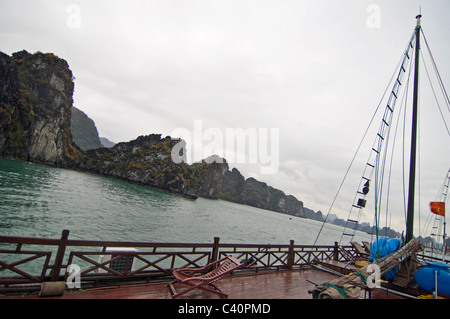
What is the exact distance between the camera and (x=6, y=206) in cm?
2173

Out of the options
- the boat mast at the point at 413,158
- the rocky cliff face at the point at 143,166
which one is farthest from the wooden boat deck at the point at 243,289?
the rocky cliff face at the point at 143,166

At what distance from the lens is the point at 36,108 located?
9556 centimetres

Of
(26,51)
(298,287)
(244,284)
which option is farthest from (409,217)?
(26,51)

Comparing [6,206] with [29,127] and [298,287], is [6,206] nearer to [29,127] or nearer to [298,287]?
[298,287]

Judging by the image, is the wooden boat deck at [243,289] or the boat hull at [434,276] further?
the boat hull at [434,276]

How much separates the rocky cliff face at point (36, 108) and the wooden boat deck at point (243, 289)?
103m

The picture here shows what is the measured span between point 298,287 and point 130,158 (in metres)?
133

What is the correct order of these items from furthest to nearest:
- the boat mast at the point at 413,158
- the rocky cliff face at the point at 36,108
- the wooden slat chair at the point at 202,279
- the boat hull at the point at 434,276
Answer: the rocky cliff face at the point at 36,108, the boat mast at the point at 413,158, the boat hull at the point at 434,276, the wooden slat chair at the point at 202,279

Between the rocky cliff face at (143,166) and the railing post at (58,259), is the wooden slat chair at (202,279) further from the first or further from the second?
the rocky cliff face at (143,166)

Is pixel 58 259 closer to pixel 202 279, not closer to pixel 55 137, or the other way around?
pixel 202 279

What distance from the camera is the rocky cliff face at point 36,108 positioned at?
260ft

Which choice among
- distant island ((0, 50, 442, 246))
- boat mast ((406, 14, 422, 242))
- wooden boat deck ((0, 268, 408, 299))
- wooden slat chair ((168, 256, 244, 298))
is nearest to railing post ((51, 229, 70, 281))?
wooden boat deck ((0, 268, 408, 299))

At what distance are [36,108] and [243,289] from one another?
415 feet

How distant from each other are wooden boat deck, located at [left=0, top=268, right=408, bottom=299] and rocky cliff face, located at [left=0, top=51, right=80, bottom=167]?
103 metres
